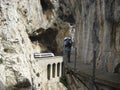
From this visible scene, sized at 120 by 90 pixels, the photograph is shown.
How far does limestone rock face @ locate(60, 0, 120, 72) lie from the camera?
969 cm

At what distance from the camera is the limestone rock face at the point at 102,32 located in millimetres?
9688

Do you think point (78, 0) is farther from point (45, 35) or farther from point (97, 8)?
point (45, 35)

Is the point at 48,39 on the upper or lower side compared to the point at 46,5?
lower

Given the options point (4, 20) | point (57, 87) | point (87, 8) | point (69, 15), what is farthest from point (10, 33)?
point (69, 15)

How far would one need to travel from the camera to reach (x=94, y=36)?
37.9 ft

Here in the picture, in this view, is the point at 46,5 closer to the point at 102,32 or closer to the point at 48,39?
the point at 48,39

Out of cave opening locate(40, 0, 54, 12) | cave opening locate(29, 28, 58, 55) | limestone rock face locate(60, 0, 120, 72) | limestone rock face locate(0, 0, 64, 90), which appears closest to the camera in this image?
limestone rock face locate(60, 0, 120, 72)

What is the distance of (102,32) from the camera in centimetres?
1084

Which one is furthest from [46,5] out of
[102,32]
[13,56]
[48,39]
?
[102,32]

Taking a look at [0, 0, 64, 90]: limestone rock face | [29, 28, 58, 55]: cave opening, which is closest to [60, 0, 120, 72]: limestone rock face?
[0, 0, 64, 90]: limestone rock face

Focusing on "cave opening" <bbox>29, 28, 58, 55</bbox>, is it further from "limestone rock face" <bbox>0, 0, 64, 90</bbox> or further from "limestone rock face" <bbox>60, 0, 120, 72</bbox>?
"limestone rock face" <bbox>60, 0, 120, 72</bbox>

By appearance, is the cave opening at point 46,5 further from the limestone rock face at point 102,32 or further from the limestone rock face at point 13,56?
the limestone rock face at point 102,32

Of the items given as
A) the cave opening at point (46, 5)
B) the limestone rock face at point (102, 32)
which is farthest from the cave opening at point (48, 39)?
the limestone rock face at point (102, 32)

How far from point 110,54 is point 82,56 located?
3407mm
